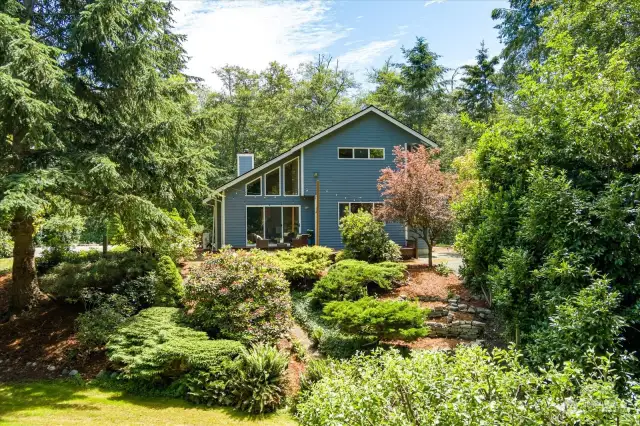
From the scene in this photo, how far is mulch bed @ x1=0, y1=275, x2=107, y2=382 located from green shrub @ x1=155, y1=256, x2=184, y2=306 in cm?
180

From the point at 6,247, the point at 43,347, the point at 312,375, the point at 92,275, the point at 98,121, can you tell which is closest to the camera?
the point at 312,375

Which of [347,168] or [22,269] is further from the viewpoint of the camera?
[347,168]

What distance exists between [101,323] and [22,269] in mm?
3476

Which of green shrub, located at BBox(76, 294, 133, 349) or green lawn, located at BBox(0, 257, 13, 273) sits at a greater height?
green lawn, located at BBox(0, 257, 13, 273)

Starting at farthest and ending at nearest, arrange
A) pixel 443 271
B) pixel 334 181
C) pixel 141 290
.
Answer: pixel 334 181, pixel 443 271, pixel 141 290

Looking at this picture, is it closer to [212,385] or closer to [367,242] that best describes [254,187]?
[367,242]

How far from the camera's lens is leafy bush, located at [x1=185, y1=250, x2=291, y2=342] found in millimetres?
8266

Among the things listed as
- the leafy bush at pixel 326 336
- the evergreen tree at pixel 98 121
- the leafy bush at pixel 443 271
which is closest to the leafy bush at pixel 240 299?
the leafy bush at pixel 326 336

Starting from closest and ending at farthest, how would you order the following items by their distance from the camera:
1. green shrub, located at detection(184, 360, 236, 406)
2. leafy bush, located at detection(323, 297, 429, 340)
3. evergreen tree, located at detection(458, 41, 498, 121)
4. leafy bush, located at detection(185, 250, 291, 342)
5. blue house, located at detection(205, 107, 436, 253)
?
green shrub, located at detection(184, 360, 236, 406)
leafy bush, located at detection(323, 297, 429, 340)
leafy bush, located at detection(185, 250, 291, 342)
blue house, located at detection(205, 107, 436, 253)
evergreen tree, located at detection(458, 41, 498, 121)

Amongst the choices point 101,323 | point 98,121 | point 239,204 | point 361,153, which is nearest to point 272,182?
point 239,204

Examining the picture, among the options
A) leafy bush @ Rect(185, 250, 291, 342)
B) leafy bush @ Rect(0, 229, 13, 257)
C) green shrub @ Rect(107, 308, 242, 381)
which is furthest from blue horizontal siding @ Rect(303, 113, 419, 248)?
leafy bush @ Rect(0, 229, 13, 257)

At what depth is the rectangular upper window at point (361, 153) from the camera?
1922 centimetres

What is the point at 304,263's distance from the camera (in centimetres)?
1261

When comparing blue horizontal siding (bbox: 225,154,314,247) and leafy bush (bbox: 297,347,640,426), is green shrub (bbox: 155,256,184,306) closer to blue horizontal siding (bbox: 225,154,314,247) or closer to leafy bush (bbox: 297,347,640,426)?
leafy bush (bbox: 297,347,640,426)
